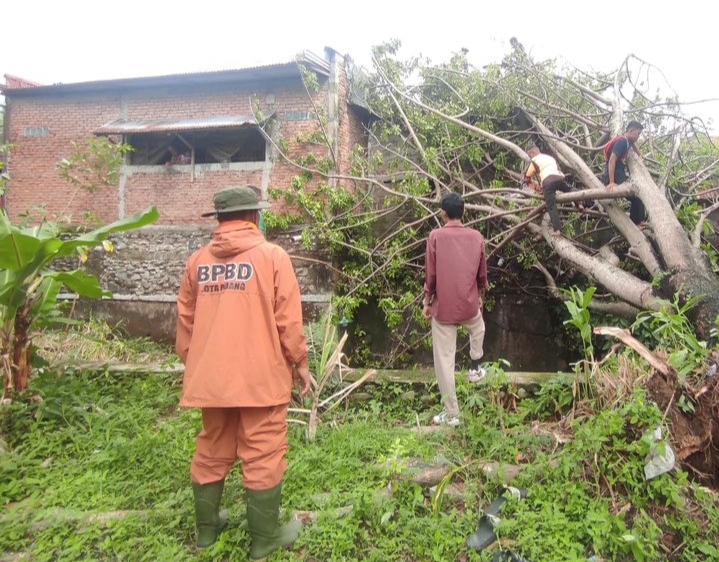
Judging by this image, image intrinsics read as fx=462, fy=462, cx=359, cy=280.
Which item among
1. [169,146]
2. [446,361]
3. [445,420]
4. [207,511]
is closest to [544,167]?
[446,361]

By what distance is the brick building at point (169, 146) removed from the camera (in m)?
8.05

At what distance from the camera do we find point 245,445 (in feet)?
7.92

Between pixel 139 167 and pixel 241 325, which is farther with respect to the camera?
pixel 139 167

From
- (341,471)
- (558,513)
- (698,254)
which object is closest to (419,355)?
(698,254)

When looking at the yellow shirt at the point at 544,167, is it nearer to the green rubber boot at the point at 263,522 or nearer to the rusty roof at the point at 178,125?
the rusty roof at the point at 178,125

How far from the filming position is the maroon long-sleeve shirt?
3.64 meters

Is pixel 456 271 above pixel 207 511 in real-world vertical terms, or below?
above

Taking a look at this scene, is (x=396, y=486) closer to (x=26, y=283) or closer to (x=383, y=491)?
(x=383, y=491)

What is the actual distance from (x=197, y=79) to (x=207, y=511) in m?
7.87

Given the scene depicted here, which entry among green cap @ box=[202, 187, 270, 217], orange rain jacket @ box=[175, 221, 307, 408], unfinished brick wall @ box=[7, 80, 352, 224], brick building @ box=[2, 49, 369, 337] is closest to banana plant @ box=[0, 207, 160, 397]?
green cap @ box=[202, 187, 270, 217]

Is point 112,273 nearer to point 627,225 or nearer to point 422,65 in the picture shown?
point 422,65

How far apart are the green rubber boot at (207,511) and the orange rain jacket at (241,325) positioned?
48cm

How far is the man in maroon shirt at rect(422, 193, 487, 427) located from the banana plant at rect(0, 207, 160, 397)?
7.53 ft

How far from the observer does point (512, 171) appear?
7.65 metres
